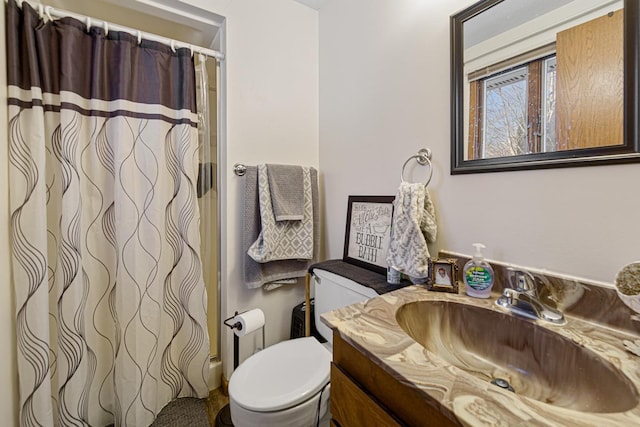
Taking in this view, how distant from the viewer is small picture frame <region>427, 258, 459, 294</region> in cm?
90

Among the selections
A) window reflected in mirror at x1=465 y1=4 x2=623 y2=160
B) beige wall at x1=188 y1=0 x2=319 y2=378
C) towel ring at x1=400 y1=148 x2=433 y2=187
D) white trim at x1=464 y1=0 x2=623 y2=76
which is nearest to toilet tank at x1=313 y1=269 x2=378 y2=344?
beige wall at x1=188 y1=0 x2=319 y2=378

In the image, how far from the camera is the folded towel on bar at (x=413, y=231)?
0.97 metres

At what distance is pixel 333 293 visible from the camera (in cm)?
128

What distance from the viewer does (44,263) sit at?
1.07 metres

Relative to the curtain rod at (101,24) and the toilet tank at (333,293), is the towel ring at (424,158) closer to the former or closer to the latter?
the toilet tank at (333,293)

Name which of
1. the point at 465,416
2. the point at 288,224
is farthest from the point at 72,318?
the point at 465,416

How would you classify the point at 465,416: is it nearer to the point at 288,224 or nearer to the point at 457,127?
the point at 457,127

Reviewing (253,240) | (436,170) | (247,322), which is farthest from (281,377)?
(436,170)

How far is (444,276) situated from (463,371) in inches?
16.8

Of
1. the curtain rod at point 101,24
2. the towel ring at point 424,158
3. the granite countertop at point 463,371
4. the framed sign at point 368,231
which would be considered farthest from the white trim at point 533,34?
the curtain rod at point 101,24

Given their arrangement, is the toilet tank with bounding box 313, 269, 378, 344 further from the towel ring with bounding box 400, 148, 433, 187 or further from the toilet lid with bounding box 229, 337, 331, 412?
the towel ring with bounding box 400, 148, 433, 187

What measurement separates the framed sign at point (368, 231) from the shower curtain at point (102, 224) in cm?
80

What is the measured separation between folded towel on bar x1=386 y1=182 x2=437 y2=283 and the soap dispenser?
14 centimetres

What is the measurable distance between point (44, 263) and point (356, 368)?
4.12ft
